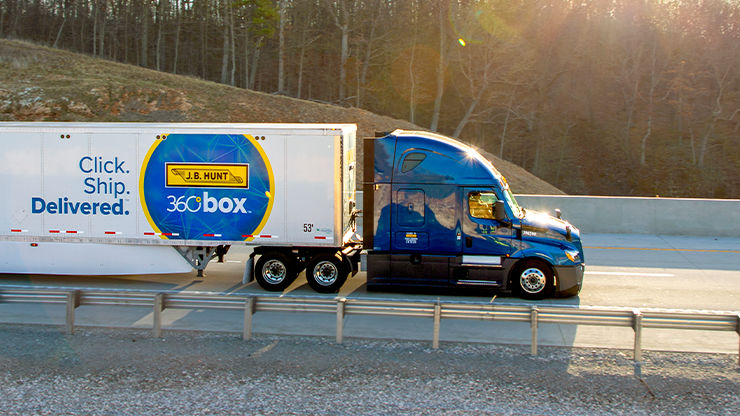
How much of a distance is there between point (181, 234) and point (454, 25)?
125 feet

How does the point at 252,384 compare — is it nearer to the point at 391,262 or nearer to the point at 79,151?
the point at 391,262

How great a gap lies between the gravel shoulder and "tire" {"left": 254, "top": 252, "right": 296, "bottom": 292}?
2.69 metres

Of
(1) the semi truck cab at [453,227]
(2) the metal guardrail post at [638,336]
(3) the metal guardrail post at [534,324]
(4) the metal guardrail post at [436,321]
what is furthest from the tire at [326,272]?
(2) the metal guardrail post at [638,336]

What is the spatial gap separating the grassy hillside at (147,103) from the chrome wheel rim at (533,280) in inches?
723

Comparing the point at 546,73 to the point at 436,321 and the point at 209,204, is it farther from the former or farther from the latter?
the point at 436,321

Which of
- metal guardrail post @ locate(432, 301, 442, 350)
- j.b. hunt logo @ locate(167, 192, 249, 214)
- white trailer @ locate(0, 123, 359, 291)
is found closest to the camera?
metal guardrail post @ locate(432, 301, 442, 350)

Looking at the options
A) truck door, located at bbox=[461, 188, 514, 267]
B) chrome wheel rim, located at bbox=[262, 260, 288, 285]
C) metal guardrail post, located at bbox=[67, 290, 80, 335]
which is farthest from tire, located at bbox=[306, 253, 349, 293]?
metal guardrail post, located at bbox=[67, 290, 80, 335]

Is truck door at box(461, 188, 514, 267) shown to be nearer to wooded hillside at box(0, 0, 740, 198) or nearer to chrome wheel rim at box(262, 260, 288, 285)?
chrome wheel rim at box(262, 260, 288, 285)

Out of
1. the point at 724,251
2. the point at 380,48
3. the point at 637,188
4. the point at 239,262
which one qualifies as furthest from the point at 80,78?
the point at 637,188

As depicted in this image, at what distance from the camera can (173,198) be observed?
11.3 metres

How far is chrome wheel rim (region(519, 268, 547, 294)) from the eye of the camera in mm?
10953

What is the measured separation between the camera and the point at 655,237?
18.1m

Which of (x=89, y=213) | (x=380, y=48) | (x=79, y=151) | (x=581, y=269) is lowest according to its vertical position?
(x=581, y=269)

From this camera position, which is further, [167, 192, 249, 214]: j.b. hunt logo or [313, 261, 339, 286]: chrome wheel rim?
[313, 261, 339, 286]: chrome wheel rim
